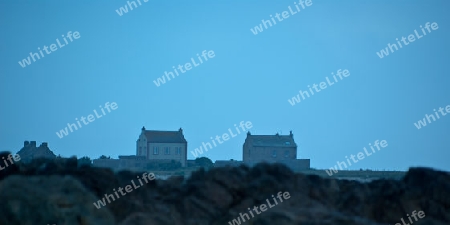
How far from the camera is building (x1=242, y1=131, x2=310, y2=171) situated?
72.6 m

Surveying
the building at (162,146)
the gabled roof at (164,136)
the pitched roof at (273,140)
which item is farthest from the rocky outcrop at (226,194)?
the gabled roof at (164,136)

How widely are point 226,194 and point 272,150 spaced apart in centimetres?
5076

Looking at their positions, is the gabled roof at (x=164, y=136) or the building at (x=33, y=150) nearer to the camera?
the building at (x=33, y=150)

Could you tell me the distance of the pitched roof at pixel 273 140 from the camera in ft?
250

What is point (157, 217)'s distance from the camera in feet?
68.8

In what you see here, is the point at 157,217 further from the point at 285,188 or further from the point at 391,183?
the point at 391,183

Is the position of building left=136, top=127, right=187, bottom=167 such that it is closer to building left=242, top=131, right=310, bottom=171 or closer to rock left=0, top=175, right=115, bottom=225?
building left=242, top=131, right=310, bottom=171

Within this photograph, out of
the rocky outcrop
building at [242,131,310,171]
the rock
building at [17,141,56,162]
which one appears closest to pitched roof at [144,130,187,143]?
building at [242,131,310,171]

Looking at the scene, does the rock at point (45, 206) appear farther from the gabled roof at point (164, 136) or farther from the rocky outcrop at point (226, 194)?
the gabled roof at point (164, 136)

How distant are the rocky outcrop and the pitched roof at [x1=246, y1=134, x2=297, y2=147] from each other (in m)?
48.0

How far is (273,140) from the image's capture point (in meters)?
78.1

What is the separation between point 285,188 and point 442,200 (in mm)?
4060

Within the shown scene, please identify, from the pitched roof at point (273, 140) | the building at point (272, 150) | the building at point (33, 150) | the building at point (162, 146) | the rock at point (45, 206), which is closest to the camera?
the rock at point (45, 206)

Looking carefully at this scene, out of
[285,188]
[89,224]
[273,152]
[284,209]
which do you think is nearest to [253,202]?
[285,188]
